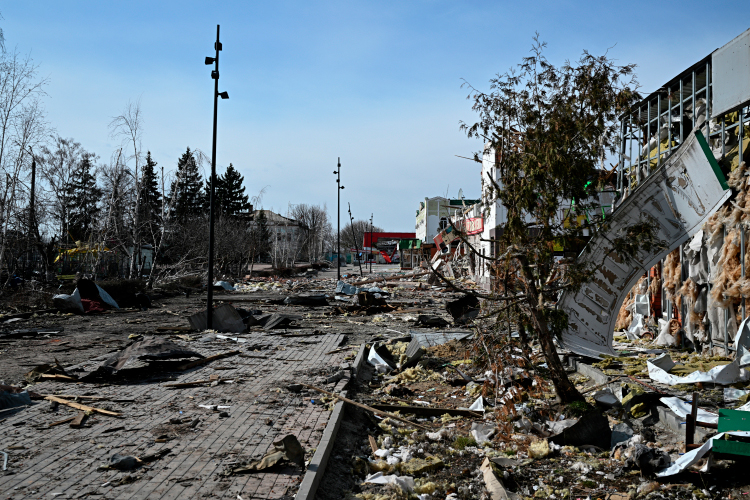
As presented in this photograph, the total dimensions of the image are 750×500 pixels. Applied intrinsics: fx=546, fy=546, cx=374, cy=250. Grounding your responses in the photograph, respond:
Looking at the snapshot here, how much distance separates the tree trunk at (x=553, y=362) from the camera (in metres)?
6.76

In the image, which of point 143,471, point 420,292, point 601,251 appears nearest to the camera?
point 143,471

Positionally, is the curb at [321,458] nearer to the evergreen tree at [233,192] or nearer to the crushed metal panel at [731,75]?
the crushed metal panel at [731,75]

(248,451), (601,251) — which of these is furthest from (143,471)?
(601,251)

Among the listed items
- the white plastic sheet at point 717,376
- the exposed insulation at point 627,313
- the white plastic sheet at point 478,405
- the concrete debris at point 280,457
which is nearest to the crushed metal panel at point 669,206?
the white plastic sheet at point 717,376

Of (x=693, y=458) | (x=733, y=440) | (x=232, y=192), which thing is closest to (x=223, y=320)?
(x=693, y=458)

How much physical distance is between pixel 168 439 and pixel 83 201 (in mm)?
47196

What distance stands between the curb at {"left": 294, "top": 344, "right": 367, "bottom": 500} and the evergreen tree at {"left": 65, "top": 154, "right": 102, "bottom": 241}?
3463cm

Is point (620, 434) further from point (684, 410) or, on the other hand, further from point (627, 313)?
point (627, 313)

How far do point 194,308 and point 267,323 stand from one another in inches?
264

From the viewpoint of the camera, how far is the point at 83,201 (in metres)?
46.7

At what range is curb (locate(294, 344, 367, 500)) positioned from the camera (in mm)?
4320

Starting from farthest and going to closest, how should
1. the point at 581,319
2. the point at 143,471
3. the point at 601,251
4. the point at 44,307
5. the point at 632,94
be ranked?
the point at 44,307 → the point at 581,319 → the point at 601,251 → the point at 632,94 → the point at 143,471

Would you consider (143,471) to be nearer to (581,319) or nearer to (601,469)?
(601,469)

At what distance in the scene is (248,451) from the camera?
5.43 metres
